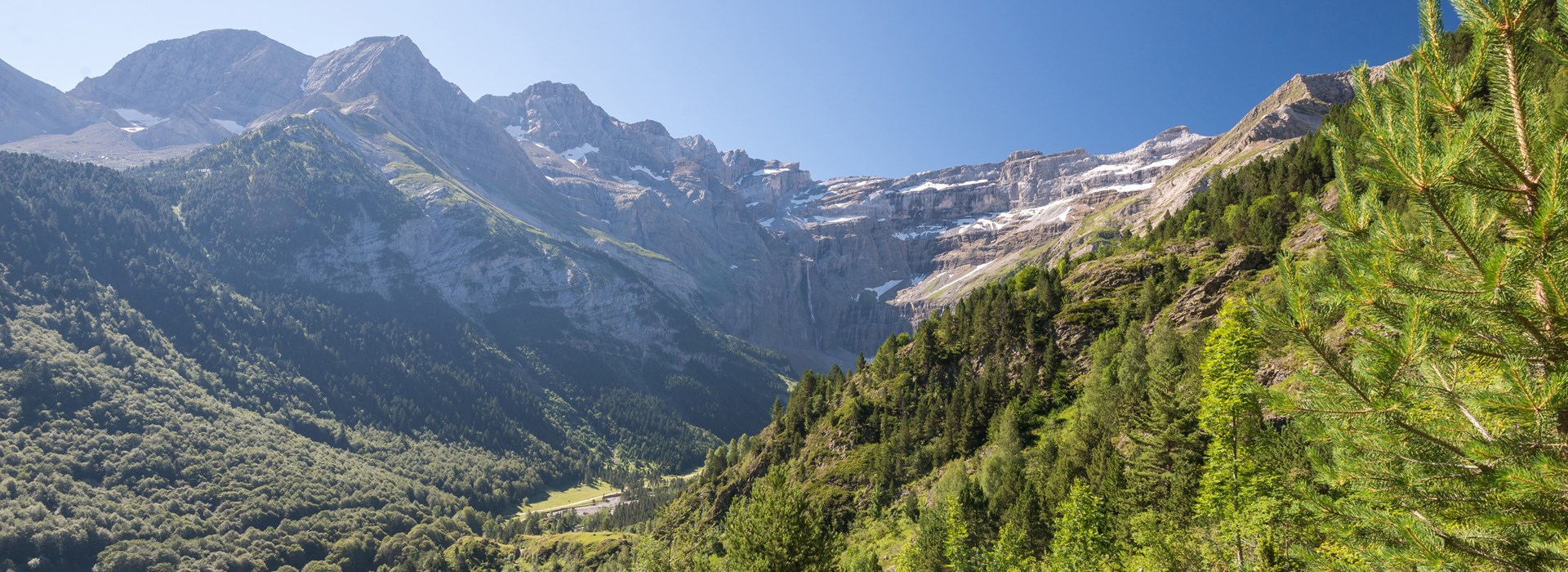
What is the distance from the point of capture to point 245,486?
579 feet

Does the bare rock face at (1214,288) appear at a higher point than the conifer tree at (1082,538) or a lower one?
higher

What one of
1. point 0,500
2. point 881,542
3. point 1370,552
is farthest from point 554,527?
point 1370,552

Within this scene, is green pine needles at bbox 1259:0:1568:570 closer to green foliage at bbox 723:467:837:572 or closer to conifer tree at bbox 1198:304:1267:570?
conifer tree at bbox 1198:304:1267:570

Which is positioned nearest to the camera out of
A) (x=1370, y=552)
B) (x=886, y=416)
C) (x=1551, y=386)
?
(x=1551, y=386)

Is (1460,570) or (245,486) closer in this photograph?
(1460,570)

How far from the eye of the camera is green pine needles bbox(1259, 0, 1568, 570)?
5152 mm

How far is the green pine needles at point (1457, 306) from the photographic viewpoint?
16.9ft

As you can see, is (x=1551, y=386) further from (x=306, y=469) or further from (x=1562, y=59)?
(x=306, y=469)

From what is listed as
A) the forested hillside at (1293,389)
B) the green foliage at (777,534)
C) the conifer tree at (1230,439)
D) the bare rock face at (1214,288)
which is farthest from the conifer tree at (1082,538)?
the bare rock face at (1214,288)

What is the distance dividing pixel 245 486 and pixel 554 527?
89008 millimetres

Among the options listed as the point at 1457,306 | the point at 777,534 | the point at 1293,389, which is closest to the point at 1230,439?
the point at 1293,389

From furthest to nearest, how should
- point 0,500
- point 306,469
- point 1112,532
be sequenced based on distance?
point 306,469, point 0,500, point 1112,532

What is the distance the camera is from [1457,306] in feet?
19.4

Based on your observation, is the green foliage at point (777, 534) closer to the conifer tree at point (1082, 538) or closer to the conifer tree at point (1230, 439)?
the conifer tree at point (1082, 538)
